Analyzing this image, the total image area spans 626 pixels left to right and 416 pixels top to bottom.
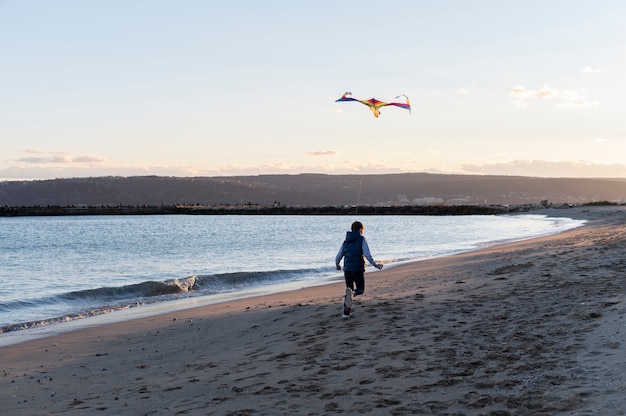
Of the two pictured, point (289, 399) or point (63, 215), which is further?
point (63, 215)

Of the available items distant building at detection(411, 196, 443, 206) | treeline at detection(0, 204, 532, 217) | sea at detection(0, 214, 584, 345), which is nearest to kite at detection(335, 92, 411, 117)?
sea at detection(0, 214, 584, 345)

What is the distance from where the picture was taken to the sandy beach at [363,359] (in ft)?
20.6

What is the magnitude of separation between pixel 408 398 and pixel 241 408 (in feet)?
5.17

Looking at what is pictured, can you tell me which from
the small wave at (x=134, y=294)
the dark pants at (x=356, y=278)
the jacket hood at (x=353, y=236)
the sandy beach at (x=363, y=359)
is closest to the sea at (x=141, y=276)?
the small wave at (x=134, y=294)

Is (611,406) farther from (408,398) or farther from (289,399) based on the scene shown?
(289,399)

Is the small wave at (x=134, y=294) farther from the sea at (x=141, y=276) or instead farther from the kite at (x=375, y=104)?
the kite at (x=375, y=104)

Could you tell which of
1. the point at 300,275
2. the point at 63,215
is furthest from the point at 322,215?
Result: the point at 300,275

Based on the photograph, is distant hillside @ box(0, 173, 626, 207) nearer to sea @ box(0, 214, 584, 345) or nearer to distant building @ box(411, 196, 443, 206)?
distant building @ box(411, 196, 443, 206)

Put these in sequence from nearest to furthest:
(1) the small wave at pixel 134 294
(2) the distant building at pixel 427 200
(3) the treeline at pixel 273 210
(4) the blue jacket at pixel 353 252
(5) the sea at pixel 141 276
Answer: (4) the blue jacket at pixel 353 252 → (1) the small wave at pixel 134 294 → (5) the sea at pixel 141 276 → (3) the treeline at pixel 273 210 → (2) the distant building at pixel 427 200

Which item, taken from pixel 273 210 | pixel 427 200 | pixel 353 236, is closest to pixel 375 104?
pixel 353 236

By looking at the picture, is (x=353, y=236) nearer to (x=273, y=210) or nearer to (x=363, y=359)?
(x=363, y=359)

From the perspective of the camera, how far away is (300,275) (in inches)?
886

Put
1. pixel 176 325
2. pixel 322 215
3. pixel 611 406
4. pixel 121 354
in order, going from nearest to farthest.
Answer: pixel 611 406 < pixel 121 354 < pixel 176 325 < pixel 322 215

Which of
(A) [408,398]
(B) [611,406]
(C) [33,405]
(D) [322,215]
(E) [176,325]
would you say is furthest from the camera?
(D) [322,215]
